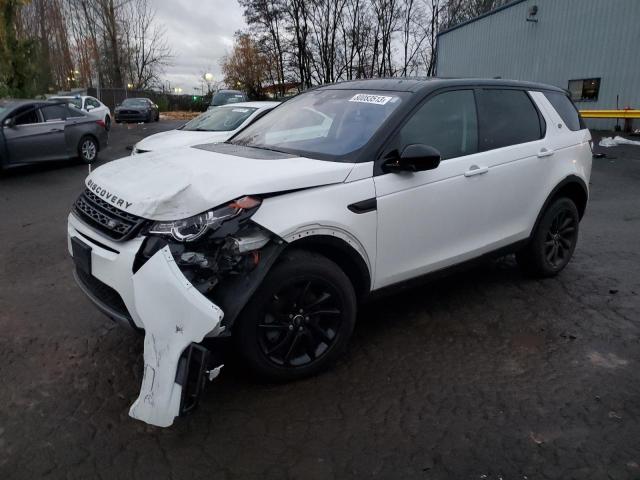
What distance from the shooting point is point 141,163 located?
3422 mm

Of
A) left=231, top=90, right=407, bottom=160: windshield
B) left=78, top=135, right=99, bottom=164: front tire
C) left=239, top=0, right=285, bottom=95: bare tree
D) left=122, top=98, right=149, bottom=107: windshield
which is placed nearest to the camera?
left=231, top=90, right=407, bottom=160: windshield

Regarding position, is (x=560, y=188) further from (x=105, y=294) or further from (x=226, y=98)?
(x=226, y=98)

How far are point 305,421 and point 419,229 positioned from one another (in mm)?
1430

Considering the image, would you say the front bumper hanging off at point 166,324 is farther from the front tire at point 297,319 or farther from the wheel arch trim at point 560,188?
the wheel arch trim at point 560,188

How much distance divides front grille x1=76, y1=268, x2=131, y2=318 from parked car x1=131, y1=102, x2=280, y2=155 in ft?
16.8

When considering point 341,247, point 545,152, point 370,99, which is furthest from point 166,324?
point 545,152

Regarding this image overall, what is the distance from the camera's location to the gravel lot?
98.0 inches

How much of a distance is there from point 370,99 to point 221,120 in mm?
6467

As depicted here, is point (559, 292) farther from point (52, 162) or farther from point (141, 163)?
point (52, 162)

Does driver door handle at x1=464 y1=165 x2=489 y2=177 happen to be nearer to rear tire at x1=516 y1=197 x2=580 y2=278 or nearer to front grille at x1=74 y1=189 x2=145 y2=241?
rear tire at x1=516 y1=197 x2=580 y2=278

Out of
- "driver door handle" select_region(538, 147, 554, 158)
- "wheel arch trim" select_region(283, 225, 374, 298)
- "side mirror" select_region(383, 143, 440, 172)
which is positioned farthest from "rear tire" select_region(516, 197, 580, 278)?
"wheel arch trim" select_region(283, 225, 374, 298)

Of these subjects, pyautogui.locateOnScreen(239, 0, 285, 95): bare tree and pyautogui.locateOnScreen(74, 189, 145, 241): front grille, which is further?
pyautogui.locateOnScreen(239, 0, 285, 95): bare tree

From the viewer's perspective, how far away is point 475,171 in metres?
3.74

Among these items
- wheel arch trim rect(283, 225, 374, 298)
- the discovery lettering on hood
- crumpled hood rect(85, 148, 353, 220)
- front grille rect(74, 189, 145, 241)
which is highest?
crumpled hood rect(85, 148, 353, 220)
